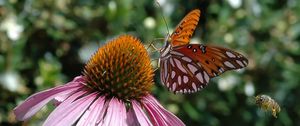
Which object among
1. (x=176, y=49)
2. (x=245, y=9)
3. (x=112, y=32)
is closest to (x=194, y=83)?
(x=176, y=49)

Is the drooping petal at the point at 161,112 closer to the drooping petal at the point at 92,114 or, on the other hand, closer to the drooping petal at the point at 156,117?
the drooping petal at the point at 156,117

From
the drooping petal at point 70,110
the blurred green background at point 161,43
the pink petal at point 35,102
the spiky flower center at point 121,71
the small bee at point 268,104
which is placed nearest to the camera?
the drooping petal at point 70,110

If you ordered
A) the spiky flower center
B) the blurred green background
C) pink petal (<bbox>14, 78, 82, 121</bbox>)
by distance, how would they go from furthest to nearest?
the blurred green background, the spiky flower center, pink petal (<bbox>14, 78, 82, 121</bbox>)

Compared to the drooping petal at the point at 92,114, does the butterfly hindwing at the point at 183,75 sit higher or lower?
higher

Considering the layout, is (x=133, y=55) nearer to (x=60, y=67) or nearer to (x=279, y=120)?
(x=60, y=67)

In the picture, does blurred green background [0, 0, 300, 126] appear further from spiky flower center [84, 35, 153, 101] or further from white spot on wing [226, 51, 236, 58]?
white spot on wing [226, 51, 236, 58]

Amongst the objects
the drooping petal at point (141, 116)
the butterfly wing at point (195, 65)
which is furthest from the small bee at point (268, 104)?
the drooping petal at point (141, 116)

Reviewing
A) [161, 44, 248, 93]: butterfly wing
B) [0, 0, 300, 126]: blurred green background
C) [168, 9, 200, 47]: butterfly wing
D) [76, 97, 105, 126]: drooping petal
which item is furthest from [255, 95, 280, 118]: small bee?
[0, 0, 300, 126]: blurred green background
